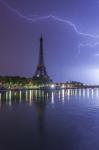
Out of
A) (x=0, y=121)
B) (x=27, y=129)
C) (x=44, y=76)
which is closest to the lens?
(x=27, y=129)

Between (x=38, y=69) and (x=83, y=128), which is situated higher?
(x=38, y=69)

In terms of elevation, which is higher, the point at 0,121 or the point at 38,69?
the point at 38,69

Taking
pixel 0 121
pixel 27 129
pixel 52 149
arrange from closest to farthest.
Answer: pixel 52 149
pixel 27 129
pixel 0 121

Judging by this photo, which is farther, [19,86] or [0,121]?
[19,86]

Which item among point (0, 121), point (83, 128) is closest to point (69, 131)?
point (83, 128)

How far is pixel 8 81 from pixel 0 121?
111440mm

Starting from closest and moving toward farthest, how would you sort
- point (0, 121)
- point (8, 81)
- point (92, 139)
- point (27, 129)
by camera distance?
point (92, 139) < point (27, 129) < point (0, 121) < point (8, 81)

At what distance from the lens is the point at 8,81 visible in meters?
136

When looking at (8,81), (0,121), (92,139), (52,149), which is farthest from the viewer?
(8,81)

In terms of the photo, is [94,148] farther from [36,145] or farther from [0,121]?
[0,121]

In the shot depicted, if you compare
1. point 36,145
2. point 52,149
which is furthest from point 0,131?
point 52,149

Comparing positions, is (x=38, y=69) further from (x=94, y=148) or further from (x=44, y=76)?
(x=94, y=148)

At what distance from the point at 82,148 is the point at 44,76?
12918cm

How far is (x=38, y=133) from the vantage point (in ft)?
66.0
